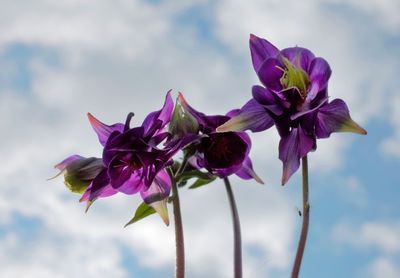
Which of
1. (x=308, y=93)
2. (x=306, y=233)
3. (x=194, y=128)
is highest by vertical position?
(x=308, y=93)

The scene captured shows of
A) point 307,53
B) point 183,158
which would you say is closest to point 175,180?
point 183,158

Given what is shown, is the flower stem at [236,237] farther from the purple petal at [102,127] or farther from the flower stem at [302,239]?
the purple petal at [102,127]

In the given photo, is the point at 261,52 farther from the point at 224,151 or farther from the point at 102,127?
the point at 102,127

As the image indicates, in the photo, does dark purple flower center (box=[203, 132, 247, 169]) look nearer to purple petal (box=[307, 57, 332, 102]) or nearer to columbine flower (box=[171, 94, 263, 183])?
columbine flower (box=[171, 94, 263, 183])

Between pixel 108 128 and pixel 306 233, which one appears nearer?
pixel 306 233

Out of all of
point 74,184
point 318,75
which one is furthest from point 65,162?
point 318,75

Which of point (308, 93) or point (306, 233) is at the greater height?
point (308, 93)

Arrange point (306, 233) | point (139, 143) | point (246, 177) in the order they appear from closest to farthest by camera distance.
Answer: point (306, 233) → point (139, 143) → point (246, 177)

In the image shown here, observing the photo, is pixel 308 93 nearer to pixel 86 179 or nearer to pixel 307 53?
pixel 307 53
